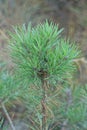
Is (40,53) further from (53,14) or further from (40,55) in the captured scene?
→ (53,14)

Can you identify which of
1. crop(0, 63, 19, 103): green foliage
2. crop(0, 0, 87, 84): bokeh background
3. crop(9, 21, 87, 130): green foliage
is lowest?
crop(0, 63, 19, 103): green foliage

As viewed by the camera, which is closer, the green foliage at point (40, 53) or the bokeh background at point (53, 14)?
the green foliage at point (40, 53)

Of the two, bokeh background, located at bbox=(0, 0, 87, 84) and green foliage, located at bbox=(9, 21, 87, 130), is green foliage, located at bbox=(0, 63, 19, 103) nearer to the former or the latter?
green foliage, located at bbox=(9, 21, 87, 130)

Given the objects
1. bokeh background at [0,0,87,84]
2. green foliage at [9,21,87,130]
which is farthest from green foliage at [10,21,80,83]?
bokeh background at [0,0,87,84]

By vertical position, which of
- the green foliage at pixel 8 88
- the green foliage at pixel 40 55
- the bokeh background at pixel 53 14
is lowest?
the green foliage at pixel 8 88

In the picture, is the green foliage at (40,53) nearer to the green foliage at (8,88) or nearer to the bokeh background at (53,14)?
the green foliage at (8,88)

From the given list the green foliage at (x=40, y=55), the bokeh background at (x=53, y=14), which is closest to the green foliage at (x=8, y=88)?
the green foliage at (x=40, y=55)
